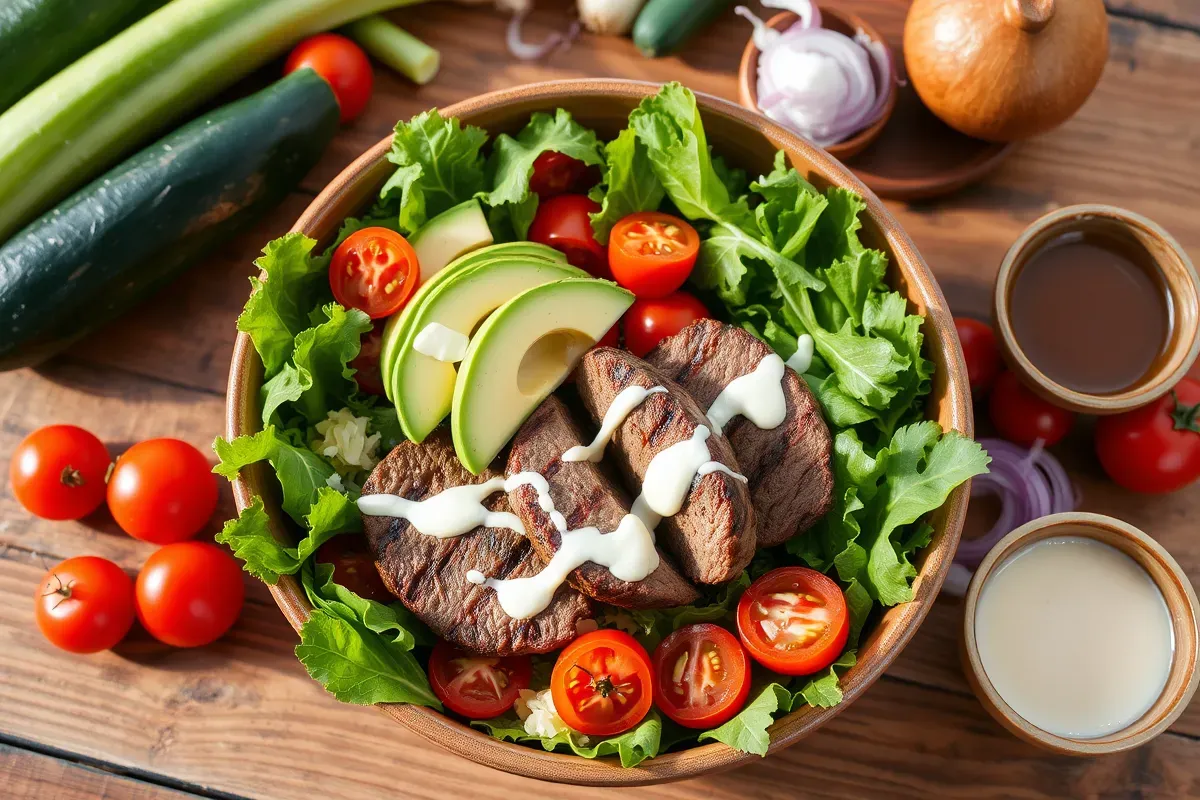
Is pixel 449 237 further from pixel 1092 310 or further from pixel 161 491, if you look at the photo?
pixel 1092 310

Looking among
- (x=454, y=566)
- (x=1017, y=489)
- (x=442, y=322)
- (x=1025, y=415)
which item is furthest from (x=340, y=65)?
(x=1017, y=489)

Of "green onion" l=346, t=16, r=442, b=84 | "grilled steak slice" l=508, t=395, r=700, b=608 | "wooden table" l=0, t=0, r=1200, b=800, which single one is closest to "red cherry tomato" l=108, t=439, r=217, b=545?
"wooden table" l=0, t=0, r=1200, b=800

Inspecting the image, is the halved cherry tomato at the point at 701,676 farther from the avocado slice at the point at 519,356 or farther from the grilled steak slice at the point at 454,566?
the avocado slice at the point at 519,356

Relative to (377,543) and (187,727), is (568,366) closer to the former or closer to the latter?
(377,543)

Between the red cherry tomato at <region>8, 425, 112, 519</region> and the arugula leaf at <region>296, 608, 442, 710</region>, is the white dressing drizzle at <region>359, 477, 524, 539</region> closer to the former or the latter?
the arugula leaf at <region>296, 608, 442, 710</region>

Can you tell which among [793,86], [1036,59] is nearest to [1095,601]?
[1036,59]

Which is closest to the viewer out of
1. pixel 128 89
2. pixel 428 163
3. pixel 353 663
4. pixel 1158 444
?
pixel 353 663

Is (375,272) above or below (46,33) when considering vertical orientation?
below
